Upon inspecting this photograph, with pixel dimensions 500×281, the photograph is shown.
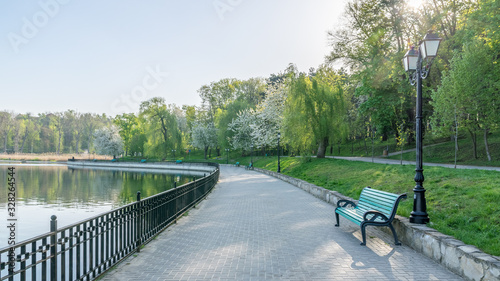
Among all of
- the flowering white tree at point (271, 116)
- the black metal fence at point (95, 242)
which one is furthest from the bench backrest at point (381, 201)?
the flowering white tree at point (271, 116)

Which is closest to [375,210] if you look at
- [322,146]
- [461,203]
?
[461,203]

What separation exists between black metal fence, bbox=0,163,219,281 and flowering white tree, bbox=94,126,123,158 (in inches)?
3212

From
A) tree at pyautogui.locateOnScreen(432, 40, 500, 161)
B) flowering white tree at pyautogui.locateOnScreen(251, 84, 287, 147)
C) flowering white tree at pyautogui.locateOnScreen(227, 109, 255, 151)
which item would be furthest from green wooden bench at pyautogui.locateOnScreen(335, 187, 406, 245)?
flowering white tree at pyautogui.locateOnScreen(227, 109, 255, 151)

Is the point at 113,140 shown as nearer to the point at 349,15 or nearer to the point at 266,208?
the point at 349,15

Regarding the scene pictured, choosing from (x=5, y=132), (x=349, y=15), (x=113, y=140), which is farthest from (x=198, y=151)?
(x=349, y=15)

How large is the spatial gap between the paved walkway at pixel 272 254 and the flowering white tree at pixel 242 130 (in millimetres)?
45605

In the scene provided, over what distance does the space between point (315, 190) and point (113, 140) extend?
262ft

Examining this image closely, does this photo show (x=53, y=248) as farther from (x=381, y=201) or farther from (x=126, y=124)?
(x=126, y=124)

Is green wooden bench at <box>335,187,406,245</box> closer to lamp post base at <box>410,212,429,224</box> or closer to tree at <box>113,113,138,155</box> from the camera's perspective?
lamp post base at <box>410,212,429,224</box>

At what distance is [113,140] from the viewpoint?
279ft

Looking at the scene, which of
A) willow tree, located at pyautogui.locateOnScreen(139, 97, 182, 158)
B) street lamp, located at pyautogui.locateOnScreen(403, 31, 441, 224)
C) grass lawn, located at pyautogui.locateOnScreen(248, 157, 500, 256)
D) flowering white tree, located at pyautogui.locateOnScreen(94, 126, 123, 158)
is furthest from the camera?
flowering white tree, located at pyautogui.locateOnScreen(94, 126, 123, 158)

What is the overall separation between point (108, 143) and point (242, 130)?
1805 inches

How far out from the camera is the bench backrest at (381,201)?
662 centimetres

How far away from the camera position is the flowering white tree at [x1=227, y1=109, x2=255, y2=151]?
180 feet
